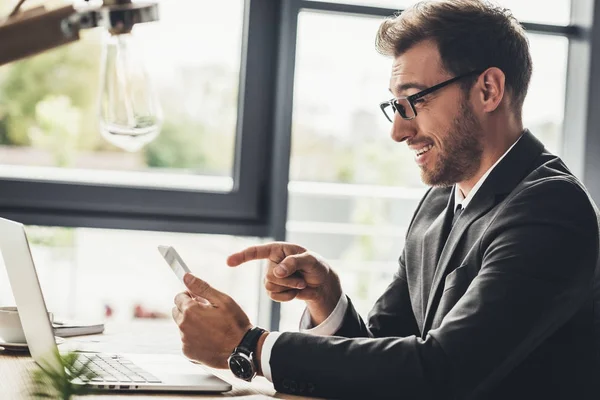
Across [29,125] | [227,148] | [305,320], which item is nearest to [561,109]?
[227,148]

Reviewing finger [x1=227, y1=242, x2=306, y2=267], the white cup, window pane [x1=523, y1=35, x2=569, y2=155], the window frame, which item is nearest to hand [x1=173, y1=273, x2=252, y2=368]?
finger [x1=227, y1=242, x2=306, y2=267]

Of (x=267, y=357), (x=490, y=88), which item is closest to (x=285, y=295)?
(x=267, y=357)

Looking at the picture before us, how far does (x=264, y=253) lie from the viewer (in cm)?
189

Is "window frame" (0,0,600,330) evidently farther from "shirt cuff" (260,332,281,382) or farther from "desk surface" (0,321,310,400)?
"shirt cuff" (260,332,281,382)

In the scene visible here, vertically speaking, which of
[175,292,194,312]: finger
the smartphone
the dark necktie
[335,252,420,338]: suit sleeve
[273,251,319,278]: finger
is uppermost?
the dark necktie

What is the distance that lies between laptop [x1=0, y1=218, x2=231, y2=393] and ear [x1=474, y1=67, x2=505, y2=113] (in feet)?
2.90

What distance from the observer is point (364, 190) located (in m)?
3.31

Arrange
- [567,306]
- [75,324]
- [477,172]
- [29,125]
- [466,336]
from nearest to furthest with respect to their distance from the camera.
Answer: [466,336]
[567,306]
[477,172]
[75,324]
[29,125]

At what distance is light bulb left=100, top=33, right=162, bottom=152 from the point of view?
4.45 ft

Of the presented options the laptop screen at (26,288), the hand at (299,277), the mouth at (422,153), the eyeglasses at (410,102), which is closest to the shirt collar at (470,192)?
the mouth at (422,153)

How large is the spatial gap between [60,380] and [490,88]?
149 cm

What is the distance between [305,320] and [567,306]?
69 centimetres

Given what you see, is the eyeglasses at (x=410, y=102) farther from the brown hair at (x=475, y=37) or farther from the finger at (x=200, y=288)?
the finger at (x=200, y=288)

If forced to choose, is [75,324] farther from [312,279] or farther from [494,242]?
[494,242]
